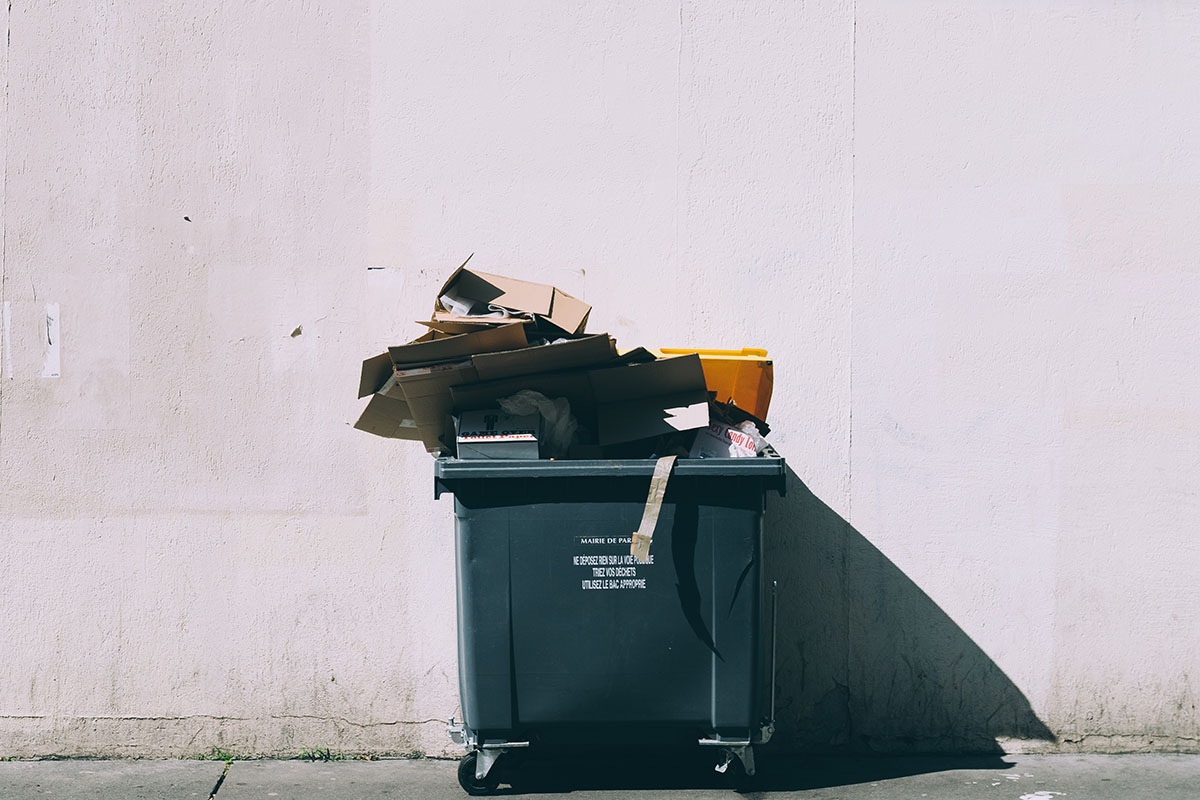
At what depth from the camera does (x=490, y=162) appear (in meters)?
4.11

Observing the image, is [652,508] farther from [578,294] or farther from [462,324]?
[578,294]

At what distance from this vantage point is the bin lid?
333 cm

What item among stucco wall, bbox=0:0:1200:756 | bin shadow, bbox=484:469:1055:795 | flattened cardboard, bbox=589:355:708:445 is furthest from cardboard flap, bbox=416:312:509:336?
bin shadow, bbox=484:469:1055:795

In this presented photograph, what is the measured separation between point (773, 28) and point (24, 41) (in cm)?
278

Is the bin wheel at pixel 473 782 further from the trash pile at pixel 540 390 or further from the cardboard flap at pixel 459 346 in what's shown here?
the cardboard flap at pixel 459 346

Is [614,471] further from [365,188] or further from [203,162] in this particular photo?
[203,162]

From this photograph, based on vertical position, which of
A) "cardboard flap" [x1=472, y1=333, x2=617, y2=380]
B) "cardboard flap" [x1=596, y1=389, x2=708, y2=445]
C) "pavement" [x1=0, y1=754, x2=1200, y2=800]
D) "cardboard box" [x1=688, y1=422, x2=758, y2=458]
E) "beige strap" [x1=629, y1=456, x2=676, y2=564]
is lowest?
"pavement" [x1=0, y1=754, x2=1200, y2=800]

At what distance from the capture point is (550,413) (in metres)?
3.48

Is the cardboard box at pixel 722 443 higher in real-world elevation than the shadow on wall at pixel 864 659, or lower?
higher

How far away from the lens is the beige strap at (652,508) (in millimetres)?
3314

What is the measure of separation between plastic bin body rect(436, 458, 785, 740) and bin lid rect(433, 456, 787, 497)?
0.02 metres

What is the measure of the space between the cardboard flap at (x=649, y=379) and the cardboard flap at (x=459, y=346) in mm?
284

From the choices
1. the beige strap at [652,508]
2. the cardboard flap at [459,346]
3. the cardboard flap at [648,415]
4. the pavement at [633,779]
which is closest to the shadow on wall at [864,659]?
the pavement at [633,779]

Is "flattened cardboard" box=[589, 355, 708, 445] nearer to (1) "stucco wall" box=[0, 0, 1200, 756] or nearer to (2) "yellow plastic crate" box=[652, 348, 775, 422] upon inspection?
(2) "yellow plastic crate" box=[652, 348, 775, 422]
